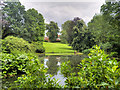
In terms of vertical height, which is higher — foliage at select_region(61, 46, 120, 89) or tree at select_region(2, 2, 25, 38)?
tree at select_region(2, 2, 25, 38)

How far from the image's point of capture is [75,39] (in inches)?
715

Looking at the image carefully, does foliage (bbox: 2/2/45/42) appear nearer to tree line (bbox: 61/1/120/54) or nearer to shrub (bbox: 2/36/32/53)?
tree line (bbox: 61/1/120/54)

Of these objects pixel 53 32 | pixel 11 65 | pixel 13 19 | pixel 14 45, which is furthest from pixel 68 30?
pixel 11 65

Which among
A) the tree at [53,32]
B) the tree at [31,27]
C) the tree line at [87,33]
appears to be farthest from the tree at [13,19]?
the tree line at [87,33]

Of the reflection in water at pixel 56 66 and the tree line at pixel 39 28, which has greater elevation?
the tree line at pixel 39 28

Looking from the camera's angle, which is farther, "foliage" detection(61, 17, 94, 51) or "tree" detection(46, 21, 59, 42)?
"foliage" detection(61, 17, 94, 51)

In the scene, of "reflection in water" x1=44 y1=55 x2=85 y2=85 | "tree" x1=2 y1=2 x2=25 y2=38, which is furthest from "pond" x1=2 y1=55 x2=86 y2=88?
"tree" x1=2 y1=2 x2=25 y2=38

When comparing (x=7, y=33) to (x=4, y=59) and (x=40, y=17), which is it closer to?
Answer: (x=40, y=17)

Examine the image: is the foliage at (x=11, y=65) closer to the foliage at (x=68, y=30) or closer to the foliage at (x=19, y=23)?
the foliage at (x=19, y=23)

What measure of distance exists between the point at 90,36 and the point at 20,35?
34.4ft

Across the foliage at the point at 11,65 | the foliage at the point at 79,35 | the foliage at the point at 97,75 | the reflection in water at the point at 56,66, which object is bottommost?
the reflection in water at the point at 56,66

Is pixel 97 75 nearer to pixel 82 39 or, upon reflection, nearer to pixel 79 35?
pixel 82 39

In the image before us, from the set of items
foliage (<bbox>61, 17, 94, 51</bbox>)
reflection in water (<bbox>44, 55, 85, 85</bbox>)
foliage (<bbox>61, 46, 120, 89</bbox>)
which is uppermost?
foliage (<bbox>61, 17, 94, 51</bbox>)

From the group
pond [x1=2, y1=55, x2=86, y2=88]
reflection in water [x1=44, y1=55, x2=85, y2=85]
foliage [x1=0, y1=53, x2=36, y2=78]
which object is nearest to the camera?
pond [x1=2, y1=55, x2=86, y2=88]
